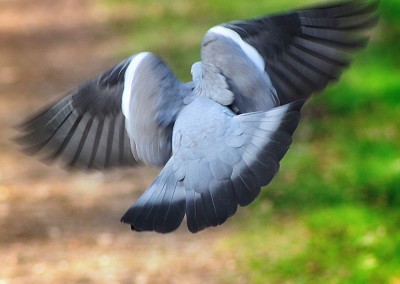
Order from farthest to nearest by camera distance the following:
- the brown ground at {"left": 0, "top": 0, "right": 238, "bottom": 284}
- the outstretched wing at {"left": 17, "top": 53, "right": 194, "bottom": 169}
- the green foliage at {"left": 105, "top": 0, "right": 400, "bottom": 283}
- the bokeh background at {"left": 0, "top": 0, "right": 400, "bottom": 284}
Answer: the brown ground at {"left": 0, "top": 0, "right": 238, "bottom": 284} < the bokeh background at {"left": 0, "top": 0, "right": 400, "bottom": 284} < the green foliage at {"left": 105, "top": 0, "right": 400, "bottom": 283} < the outstretched wing at {"left": 17, "top": 53, "right": 194, "bottom": 169}

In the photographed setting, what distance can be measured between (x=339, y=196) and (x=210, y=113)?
2.66 m

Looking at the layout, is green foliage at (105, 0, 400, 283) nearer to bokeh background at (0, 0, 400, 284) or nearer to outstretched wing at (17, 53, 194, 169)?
bokeh background at (0, 0, 400, 284)

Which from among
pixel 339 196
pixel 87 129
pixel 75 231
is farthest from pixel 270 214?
pixel 87 129

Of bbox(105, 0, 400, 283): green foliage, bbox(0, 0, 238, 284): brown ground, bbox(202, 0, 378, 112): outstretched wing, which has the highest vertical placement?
bbox(202, 0, 378, 112): outstretched wing

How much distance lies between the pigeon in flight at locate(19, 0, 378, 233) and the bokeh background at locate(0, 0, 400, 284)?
1402 millimetres

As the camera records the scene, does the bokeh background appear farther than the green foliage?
Yes

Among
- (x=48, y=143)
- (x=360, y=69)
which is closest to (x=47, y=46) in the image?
(x=360, y=69)

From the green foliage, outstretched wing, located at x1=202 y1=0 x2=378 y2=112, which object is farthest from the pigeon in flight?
the green foliage

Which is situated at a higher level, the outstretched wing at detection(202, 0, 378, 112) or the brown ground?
the outstretched wing at detection(202, 0, 378, 112)

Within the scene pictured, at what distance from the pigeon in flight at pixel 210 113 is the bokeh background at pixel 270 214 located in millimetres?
1402

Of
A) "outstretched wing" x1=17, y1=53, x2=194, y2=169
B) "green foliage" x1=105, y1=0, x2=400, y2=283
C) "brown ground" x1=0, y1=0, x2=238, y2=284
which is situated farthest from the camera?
"brown ground" x1=0, y1=0, x2=238, y2=284

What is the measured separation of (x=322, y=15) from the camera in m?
5.26

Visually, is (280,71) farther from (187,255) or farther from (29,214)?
(29,214)

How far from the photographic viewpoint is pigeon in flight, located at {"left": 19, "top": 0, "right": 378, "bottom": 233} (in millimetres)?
4527
